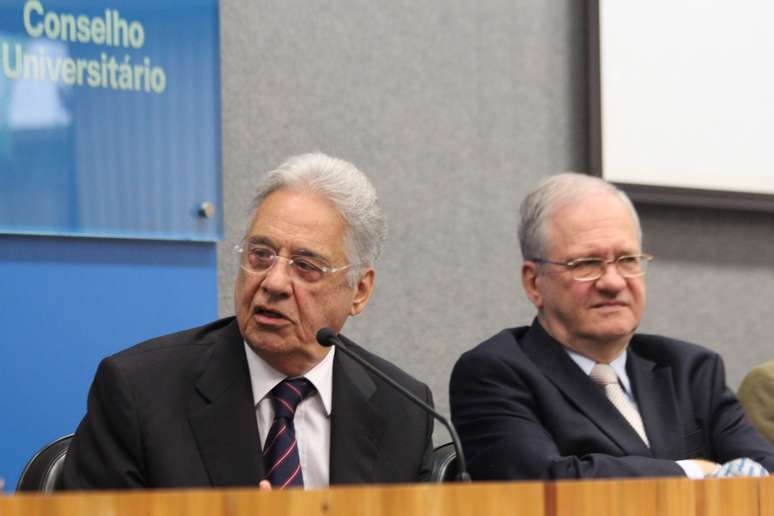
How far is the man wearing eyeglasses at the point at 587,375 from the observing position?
259 centimetres

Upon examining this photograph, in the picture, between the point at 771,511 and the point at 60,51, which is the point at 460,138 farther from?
the point at 771,511

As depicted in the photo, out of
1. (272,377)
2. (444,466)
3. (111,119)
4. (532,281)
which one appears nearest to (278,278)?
(272,377)

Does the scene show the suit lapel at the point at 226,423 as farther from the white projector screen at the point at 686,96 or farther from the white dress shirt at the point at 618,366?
the white projector screen at the point at 686,96

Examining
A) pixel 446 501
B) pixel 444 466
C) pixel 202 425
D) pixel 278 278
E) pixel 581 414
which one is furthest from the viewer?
pixel 581 414

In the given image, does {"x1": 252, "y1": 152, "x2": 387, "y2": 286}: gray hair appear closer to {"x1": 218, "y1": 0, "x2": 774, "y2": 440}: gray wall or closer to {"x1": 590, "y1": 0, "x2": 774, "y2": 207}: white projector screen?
{"x1": 218, "y1": 0, "x2": 774, "y2": 440}: gray wall

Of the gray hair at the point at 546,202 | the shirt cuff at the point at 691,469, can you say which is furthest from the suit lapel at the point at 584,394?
the gray hair at the point at 546,202

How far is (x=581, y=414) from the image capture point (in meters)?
2.62

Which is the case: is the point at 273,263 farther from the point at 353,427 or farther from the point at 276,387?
the point at 353,427

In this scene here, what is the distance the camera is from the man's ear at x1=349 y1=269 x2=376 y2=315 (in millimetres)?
2475

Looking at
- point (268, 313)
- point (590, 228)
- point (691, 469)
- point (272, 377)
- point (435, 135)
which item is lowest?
point (691, 469)

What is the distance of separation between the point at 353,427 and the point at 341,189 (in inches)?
17.8

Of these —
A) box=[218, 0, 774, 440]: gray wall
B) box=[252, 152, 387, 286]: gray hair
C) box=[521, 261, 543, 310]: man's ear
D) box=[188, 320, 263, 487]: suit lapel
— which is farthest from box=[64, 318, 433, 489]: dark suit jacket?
box=[218, 0, 774, 440]: gray wall

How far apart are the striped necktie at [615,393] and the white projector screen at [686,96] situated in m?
→ 1.09

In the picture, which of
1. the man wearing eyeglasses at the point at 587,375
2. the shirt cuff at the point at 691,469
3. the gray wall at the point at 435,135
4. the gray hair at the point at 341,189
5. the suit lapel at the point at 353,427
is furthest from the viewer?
the gray wall at the point at 435,135
